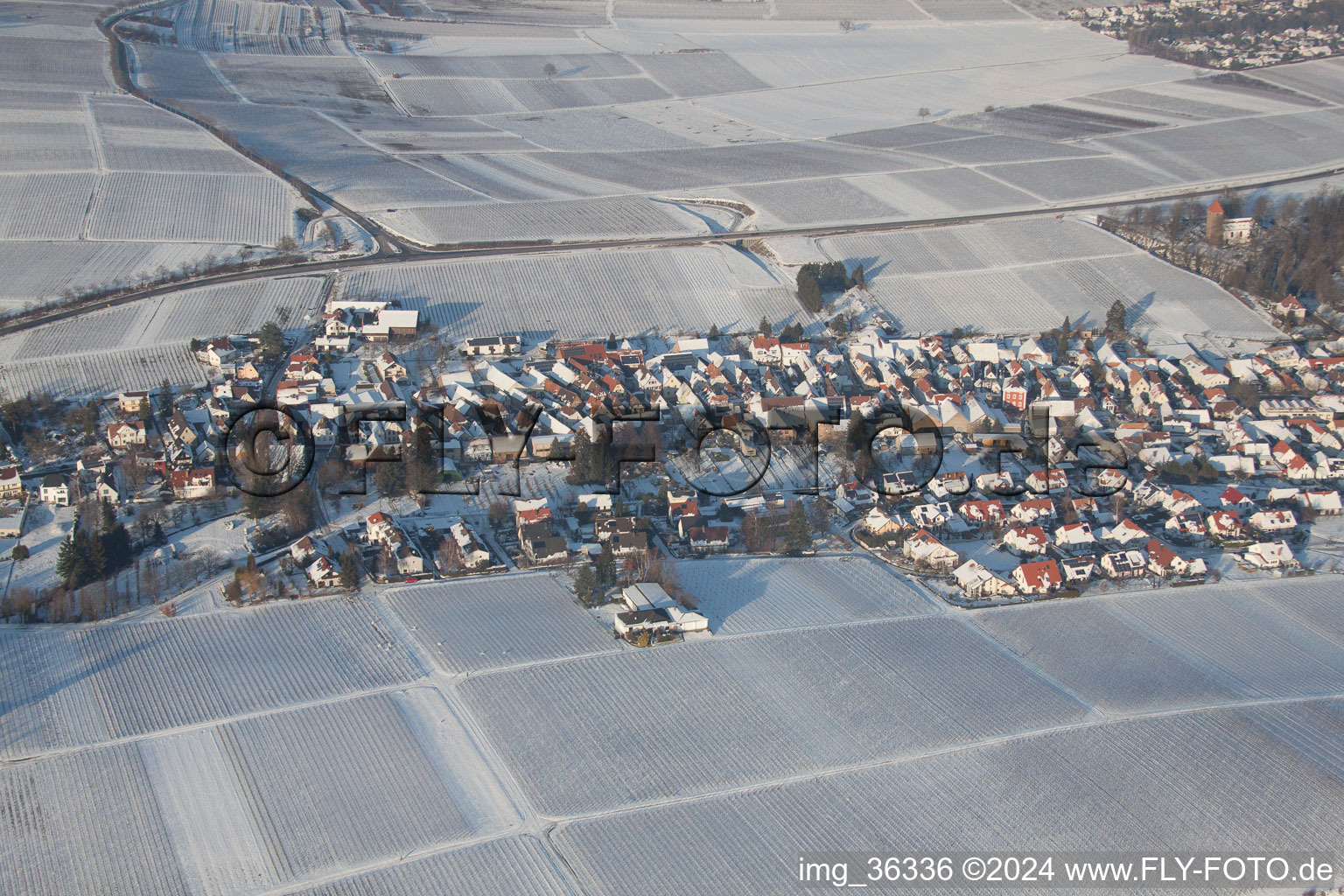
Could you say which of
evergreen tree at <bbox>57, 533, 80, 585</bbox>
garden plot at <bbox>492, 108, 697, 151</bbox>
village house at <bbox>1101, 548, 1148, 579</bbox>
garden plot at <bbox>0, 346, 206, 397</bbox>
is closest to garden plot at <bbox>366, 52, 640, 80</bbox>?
garden plot at <bbox>492, 108, 697, 151</bbox>

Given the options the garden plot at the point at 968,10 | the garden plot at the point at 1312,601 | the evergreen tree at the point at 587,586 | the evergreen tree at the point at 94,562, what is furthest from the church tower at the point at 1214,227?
the garden plot at the point at 968,10

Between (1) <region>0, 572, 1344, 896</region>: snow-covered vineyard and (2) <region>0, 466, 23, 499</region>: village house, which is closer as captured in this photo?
(1) <region>0, 572, 1344, 896</region>: snow-covered vineyard

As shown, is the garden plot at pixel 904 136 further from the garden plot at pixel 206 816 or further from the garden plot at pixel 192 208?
the garden plot at pixel 206 816

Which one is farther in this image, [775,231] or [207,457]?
[775,231]

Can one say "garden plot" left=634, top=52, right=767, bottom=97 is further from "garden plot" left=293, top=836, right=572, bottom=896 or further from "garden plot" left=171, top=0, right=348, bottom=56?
"garden plot" left=293, top=836, right=572, bottom=896

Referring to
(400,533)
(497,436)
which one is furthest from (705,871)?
(497,436)

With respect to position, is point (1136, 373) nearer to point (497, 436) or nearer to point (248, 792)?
point (497, 436)

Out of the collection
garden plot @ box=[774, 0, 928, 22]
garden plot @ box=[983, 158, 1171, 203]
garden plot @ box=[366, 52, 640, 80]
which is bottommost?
garden plot @ box=[983, 158, 1171, 203]
